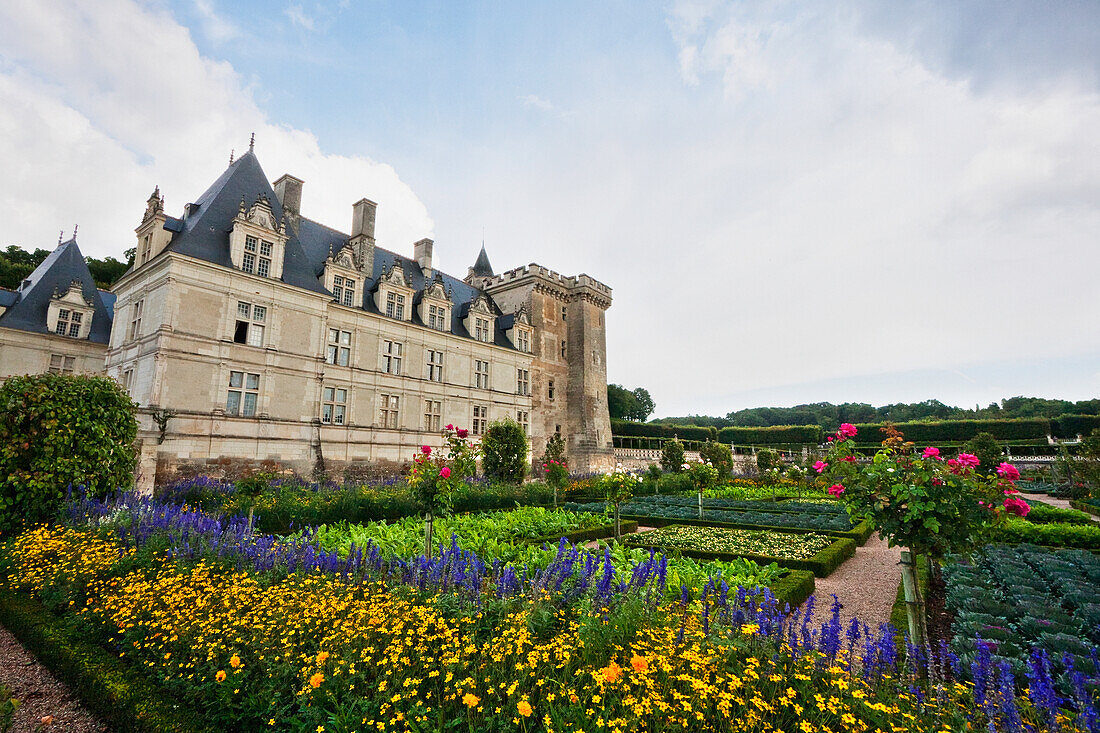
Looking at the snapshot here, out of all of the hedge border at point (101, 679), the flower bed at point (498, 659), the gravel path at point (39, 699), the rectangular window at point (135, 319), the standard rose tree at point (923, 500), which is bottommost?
the gravel path at point (39, 699)

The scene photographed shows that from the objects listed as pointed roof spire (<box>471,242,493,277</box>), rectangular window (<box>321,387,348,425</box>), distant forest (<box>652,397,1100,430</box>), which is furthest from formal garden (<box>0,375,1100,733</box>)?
distant forest (<box>652,397,1100,430</box>)

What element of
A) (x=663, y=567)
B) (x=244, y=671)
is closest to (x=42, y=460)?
(x=244, y=671)

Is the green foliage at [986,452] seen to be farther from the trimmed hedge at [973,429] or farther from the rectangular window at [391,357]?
the rectangular window at [391,357]

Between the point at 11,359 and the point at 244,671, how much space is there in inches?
1200

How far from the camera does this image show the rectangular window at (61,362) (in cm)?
2516

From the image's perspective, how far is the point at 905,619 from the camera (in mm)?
6043

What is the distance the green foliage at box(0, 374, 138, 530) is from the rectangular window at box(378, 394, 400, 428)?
15289 mm

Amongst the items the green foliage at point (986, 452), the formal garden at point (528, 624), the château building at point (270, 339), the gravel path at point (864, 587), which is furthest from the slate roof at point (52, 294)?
the green foliage at point (986, 452)

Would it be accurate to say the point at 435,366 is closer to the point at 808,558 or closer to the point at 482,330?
the point at 482,330

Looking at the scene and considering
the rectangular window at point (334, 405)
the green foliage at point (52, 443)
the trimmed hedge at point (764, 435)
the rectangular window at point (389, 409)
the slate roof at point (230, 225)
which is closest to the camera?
the green foliage at point (52, 443)

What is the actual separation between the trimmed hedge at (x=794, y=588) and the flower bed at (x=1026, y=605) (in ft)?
5.39

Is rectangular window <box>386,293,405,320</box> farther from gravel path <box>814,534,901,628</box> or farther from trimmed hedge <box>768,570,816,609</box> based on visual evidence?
trimmed hedge <box>768,570,816,609</box>

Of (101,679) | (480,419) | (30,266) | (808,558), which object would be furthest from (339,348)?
(30,266)

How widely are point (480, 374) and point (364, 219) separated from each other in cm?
1074
